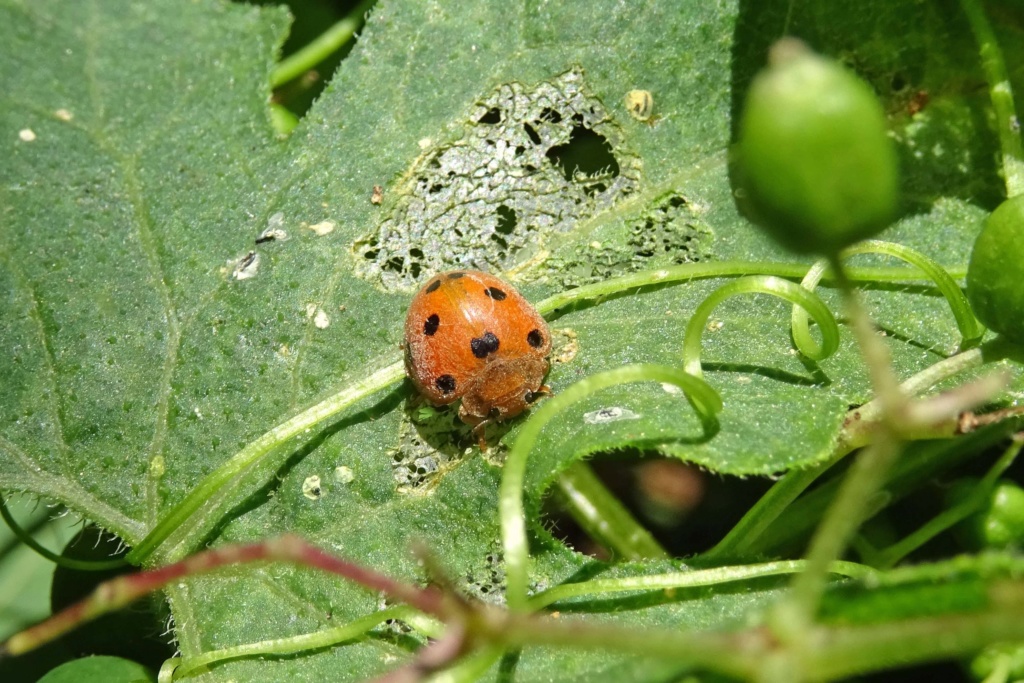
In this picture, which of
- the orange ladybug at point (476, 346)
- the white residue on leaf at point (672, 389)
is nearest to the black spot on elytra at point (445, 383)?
the orange ladybug at point (476, 346)

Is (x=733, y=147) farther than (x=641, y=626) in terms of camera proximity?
Yes

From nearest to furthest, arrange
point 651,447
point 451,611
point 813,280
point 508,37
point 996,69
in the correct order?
point 451,611
point 651,447
point 813,280
point 996,69
point 508,37

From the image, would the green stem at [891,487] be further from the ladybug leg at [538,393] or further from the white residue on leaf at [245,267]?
the white residue on leaf at [245,267]

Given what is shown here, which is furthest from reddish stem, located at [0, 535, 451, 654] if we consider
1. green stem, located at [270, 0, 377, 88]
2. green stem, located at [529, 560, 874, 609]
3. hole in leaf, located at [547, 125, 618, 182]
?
green stem, located at [270, 0, 377, 88]

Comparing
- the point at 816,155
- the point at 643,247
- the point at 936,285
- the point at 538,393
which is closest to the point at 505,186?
the point at 643,247

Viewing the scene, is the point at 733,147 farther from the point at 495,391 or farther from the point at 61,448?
the point at 61,448

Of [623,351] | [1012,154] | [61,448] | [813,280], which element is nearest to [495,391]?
[623,351]

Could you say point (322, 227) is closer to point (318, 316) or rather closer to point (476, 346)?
point (318, 316)
